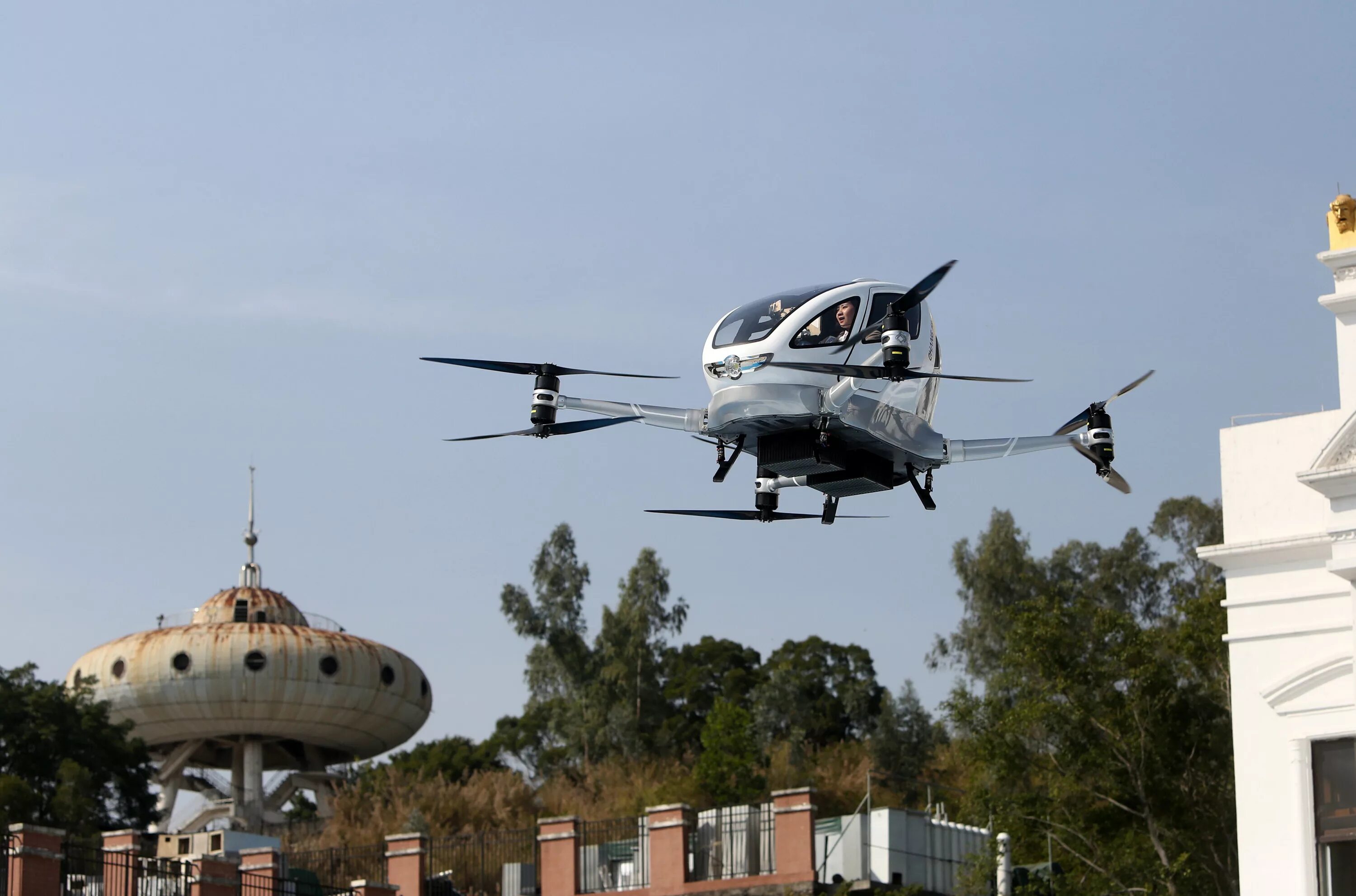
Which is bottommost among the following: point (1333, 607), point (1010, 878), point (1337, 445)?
point (1010, 878)

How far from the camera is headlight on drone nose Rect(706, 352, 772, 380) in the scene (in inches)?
809

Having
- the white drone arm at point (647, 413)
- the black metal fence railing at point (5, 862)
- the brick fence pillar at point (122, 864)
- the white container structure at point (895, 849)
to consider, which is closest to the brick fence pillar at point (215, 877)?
the brick fence pillar at point (122, 864)

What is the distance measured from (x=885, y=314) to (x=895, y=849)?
26.4 metres

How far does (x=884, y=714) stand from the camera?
261 feet

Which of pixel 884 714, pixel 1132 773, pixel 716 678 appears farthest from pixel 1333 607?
pixel 716 678

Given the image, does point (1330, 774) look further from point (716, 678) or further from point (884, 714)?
point (716, 678)

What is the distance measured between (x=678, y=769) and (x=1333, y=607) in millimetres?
46797

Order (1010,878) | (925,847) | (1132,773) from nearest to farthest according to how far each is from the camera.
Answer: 1. (1010,878)
2. (1132,773)
3. (925,847)

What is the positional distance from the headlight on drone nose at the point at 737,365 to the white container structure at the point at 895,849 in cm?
2578

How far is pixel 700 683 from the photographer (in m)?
87.0

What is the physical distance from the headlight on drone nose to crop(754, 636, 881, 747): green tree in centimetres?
5681

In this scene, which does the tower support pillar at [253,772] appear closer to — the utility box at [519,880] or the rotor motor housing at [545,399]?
the utility box at [519,880]

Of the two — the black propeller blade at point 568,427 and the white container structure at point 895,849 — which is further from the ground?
the black propeller blade at point 568,427

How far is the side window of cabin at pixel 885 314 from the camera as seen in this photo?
68.2 ft
